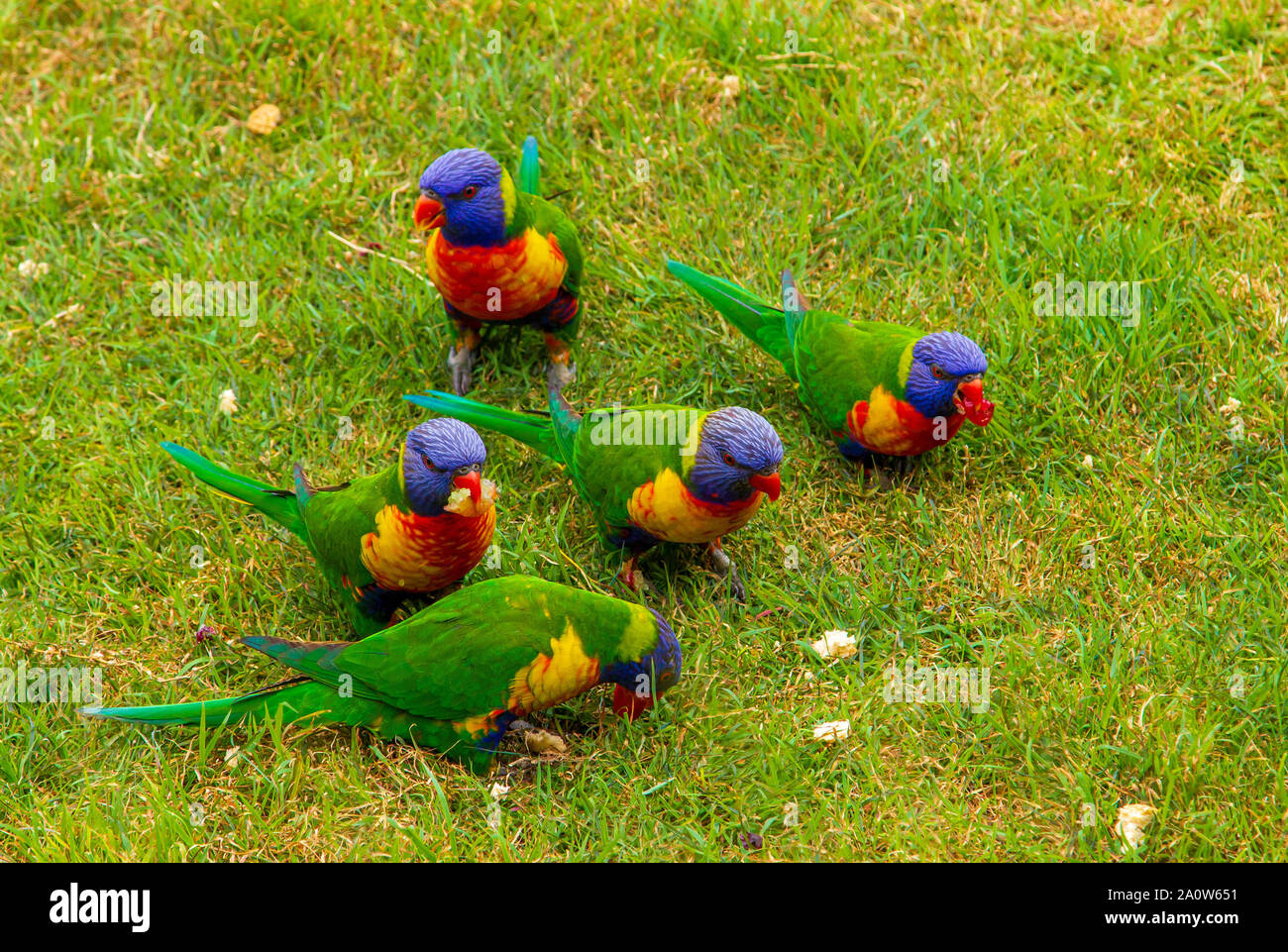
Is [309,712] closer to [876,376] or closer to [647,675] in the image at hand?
[647,675]

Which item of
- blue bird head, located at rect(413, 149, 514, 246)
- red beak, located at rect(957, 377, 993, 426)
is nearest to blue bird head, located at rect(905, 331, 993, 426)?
red beak, located at rect(957, 377, 993, 426)

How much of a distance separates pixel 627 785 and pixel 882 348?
1.65m

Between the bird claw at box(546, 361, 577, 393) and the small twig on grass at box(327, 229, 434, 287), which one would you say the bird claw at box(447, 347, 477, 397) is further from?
the small twig on grass at box(327, 229, 434, 287)

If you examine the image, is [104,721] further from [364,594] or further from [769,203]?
[769,203]

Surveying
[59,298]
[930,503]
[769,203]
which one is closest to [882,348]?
[930,503]

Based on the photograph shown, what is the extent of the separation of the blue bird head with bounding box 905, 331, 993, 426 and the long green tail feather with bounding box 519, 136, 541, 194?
66.9 inches

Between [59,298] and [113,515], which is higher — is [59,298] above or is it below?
above

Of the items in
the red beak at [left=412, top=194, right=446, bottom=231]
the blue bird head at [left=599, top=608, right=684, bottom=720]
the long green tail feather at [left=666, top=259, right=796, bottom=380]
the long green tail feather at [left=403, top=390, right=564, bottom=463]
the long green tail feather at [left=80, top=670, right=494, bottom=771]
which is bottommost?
the long green tail feather at [left=80, top=670, right=494, bottom=771]

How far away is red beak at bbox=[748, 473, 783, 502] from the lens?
3.38m

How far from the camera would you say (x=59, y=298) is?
4793 mm

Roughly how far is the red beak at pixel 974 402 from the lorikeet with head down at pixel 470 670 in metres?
1.23

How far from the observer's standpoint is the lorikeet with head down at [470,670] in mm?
3258

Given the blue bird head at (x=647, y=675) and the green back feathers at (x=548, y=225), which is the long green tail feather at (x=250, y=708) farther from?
the green back feathers at (x=548, y=225)

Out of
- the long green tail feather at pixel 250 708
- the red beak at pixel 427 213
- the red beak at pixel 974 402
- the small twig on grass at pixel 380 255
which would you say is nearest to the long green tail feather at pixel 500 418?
the red beak at pixel 427 213
